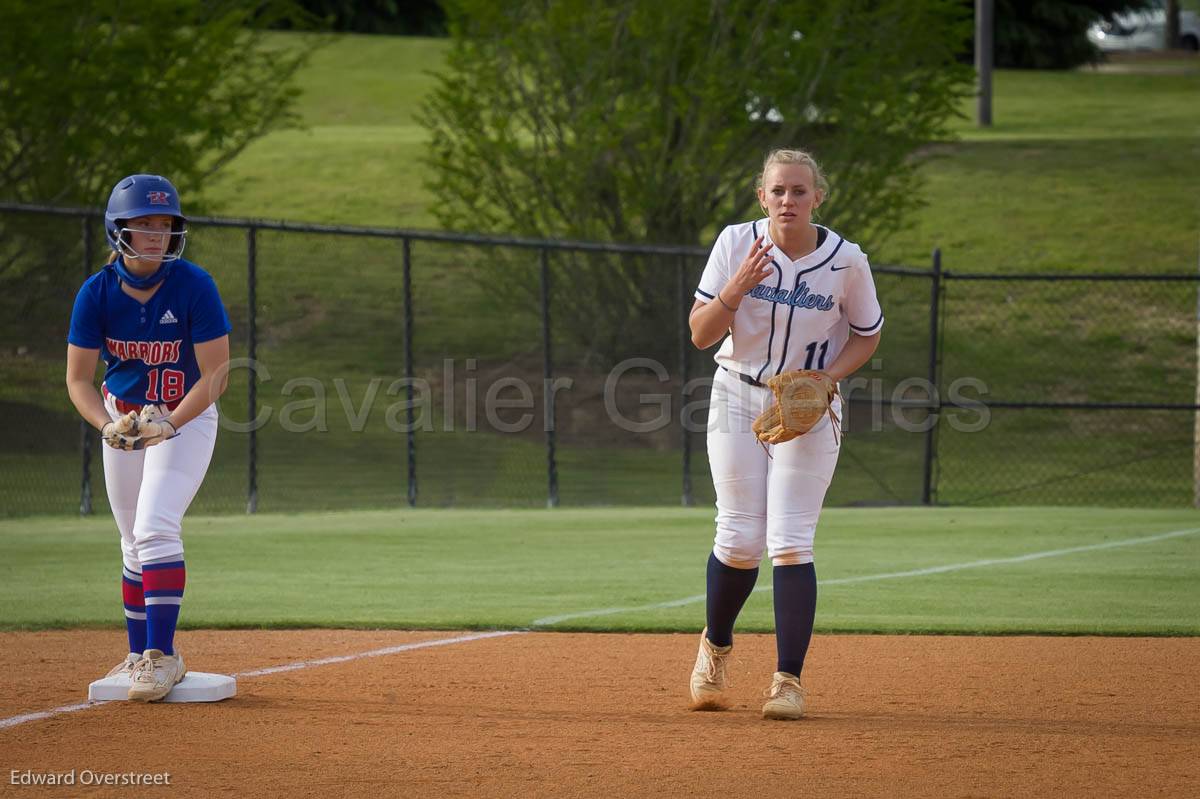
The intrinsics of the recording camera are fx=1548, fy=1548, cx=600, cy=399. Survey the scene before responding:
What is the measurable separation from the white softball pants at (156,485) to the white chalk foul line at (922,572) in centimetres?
262

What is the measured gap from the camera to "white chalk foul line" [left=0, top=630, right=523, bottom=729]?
559 cm

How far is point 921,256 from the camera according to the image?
99.5 ft

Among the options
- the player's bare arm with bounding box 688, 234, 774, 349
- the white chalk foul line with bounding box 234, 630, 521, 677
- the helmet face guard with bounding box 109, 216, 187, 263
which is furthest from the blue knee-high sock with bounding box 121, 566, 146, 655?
the player's bare arm with bounding box 688, 234, 774, 349

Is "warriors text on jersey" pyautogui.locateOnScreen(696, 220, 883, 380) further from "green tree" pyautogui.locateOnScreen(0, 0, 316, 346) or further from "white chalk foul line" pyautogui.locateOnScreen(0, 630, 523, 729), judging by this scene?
"green tree" pyautogui.locateOnScreen(0, 0, 316, 346)

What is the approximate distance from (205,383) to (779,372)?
6.98 feet

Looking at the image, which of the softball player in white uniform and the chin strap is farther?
the chin strap

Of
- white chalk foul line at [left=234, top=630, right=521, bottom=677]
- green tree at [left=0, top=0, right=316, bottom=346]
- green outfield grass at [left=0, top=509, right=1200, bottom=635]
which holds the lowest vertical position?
green outfield grass at [left=0, top=509, right=1200, bottom=635]

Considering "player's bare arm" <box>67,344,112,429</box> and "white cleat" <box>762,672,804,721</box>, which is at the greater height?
"player's bare arm" <box>67,344,112,429</box>

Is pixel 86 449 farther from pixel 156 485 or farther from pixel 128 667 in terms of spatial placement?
pixel 156 485

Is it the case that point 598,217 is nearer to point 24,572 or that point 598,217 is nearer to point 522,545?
point 522,545

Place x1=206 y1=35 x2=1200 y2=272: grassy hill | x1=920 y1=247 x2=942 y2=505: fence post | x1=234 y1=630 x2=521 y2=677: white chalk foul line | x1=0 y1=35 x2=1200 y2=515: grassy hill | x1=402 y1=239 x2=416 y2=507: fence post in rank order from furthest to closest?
x1=206 y1=35 x2=1200 y2=272: grassy hill < x1=0 y1=35 x2=1200 y2=515: grassy hill < x1=920 y1=247 x2=942 y2=505: fence post < x1=402 y1=239 x2=416 y2=507: fence post < x1=234 y1=630 x2=521 y2=677: white chalk foul line

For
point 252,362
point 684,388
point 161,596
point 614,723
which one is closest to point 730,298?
point 614,723

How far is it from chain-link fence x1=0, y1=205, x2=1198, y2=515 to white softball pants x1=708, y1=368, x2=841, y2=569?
9.36 metres

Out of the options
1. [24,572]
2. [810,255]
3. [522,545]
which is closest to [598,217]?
[522,545]
